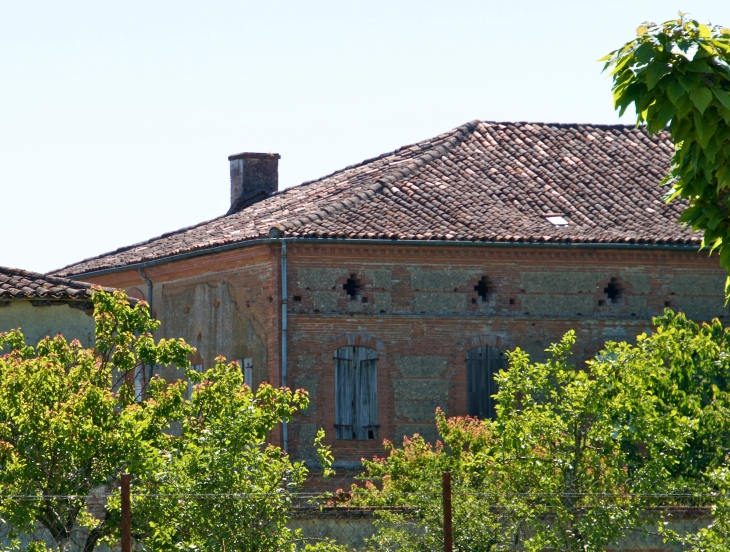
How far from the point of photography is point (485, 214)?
76.9 ft

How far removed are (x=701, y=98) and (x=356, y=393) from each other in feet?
54.5

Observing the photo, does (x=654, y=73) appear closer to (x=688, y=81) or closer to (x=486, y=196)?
(x=688, y=81)

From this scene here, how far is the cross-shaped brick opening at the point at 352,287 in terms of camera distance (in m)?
22.5

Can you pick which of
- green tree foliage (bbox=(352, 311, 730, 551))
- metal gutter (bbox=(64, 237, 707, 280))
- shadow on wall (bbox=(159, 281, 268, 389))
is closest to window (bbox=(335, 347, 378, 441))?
shadow on wall (bbox=(159, 281, 268, 389))

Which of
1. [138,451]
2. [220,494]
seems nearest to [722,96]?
[220,494]

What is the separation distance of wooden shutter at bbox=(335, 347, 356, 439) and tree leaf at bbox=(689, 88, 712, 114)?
648 inches

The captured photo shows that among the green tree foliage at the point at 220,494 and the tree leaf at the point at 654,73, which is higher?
the tree leaf at the point at 654,73

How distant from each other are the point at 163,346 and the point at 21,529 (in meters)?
2.31

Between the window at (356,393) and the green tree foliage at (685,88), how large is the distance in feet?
52.8

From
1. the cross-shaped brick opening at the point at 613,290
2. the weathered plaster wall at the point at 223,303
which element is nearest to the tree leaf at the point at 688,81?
the weathered plaster wall at the point at 223,303

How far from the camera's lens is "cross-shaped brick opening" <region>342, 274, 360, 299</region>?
22.5m

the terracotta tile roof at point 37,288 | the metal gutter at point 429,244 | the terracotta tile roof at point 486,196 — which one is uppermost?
the terracotta tile roof at point 486,196

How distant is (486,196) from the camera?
947 inches

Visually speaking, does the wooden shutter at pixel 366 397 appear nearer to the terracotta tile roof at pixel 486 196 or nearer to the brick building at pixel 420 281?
the brick building at pixel 420 281
